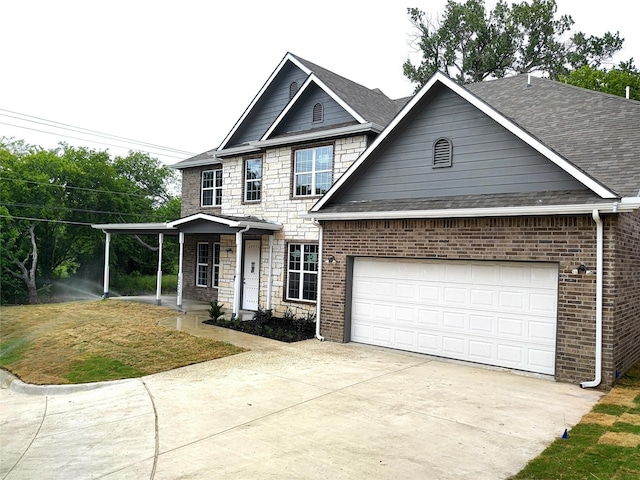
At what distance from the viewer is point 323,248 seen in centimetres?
1248

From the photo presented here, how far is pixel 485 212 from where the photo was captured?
9.33 m

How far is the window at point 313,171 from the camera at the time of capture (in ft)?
47.3

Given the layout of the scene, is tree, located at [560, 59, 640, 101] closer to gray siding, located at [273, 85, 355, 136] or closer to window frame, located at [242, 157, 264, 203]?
gray siding, located at [273, 85, 355, 136]

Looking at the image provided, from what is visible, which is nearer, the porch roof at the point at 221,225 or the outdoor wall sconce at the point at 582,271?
the outdoor wall sconce at the point at 582,271

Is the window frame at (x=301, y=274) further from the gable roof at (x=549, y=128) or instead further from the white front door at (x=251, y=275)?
the gable roof at (x=549, y=128)

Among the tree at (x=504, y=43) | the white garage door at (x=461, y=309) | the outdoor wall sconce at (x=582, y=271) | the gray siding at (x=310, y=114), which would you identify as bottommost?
the white garage door at (x=461, y=309)

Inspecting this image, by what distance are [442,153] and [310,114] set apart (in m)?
5.85

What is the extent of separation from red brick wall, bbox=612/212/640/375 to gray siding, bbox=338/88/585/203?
1189mm

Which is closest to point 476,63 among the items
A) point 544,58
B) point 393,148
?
point 544,58

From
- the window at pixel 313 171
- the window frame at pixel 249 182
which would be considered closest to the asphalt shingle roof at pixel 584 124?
the window at pixel 313 171

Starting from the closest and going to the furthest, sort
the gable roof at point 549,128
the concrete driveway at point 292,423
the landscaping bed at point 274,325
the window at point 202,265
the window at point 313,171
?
the concrete driveway at point 292,423, the gable roof at point 549,128, the landscaping bed at point 274,325, the window at point 313,171, the window at point 202,265

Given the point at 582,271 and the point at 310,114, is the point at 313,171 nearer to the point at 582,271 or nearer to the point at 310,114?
the point at 310,114

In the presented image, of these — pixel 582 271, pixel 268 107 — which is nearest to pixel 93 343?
pixel 268 107

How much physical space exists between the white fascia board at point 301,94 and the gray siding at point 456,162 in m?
2.57
